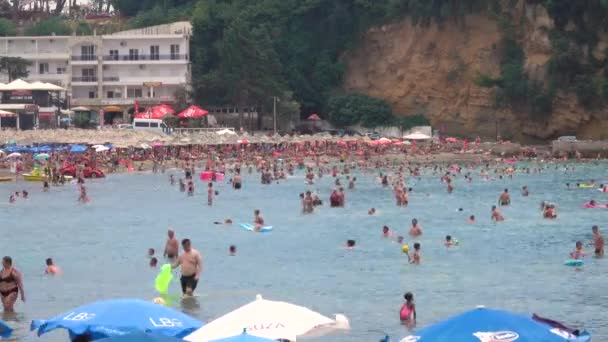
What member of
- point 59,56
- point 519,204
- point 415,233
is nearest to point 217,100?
point 59,56

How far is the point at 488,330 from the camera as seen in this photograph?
14.0 metres

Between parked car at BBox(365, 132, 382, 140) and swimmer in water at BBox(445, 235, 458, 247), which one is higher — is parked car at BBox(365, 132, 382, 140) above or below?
above

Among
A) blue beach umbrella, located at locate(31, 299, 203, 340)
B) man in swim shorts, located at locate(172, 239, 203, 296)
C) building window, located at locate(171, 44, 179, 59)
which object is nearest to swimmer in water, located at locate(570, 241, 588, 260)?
man in swim shorts, located at locate(172, 239, 203, 296)

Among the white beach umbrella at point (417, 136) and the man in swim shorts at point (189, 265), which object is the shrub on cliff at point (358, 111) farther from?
the man in swim shorts at point (189, 265)

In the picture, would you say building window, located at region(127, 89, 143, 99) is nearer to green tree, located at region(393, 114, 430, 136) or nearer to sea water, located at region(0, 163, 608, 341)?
green tree, located at region(393, 114, 430, 136)

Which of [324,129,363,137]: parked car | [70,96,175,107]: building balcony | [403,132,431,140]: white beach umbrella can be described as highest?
[70,96,175,107]: building balcony

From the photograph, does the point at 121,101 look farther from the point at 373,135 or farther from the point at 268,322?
the point at 268,322

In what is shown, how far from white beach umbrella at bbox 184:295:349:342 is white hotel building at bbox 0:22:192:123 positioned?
74.0 m

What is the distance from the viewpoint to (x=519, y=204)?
49625 millimetres

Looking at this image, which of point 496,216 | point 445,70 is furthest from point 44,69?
point 496,216

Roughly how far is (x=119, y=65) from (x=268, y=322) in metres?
76.9

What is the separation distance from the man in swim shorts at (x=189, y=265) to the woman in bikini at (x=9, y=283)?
9.64 feet

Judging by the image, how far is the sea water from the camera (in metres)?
25.0

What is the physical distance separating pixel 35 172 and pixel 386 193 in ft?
63.0
